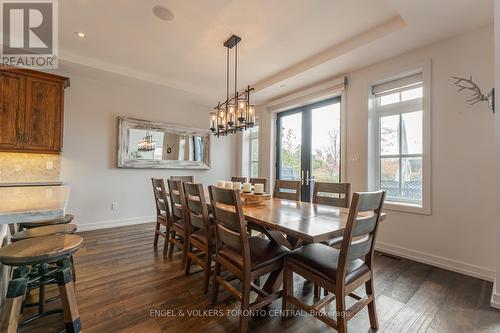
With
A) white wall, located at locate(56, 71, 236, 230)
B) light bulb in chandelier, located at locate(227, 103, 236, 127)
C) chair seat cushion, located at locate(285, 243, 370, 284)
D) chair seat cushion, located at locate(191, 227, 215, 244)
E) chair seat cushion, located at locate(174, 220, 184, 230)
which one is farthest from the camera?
white wall, located at locate(56, 71, 236, 230)

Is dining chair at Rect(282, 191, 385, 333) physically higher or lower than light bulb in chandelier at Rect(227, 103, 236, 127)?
lower

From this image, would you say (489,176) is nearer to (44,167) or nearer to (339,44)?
(339,44)

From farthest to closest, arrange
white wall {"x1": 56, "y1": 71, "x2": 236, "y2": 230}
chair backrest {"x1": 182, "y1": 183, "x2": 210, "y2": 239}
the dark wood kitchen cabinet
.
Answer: white wall {"x1": 56, "y1": 71, "x2": 236, "y2": 230} < the dark wood kitchen cabinet < chair backrest {"x1": 182, "y1": 183, "x2": 210, "y2": 239}

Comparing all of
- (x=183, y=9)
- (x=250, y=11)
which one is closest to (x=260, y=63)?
(x=250, y=11)

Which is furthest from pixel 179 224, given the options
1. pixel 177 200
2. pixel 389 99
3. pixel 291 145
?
pixel 389 99

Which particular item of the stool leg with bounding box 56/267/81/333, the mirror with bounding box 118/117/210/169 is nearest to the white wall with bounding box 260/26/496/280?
the stool leg with bounding box 56/267/81/333

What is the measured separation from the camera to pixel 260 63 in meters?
3.61

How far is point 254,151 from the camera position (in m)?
5.80

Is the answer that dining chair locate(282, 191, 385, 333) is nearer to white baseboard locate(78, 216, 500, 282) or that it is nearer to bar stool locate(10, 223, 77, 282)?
white baseboard locate(78, 216, 500, 282)

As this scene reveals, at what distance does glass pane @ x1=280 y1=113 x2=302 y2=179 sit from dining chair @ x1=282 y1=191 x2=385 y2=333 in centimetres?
300

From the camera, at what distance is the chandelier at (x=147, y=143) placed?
14.6ft

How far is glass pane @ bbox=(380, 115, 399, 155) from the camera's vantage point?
10.2 ft

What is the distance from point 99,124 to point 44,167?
1.08m

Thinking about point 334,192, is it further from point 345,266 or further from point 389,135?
point 389,135
